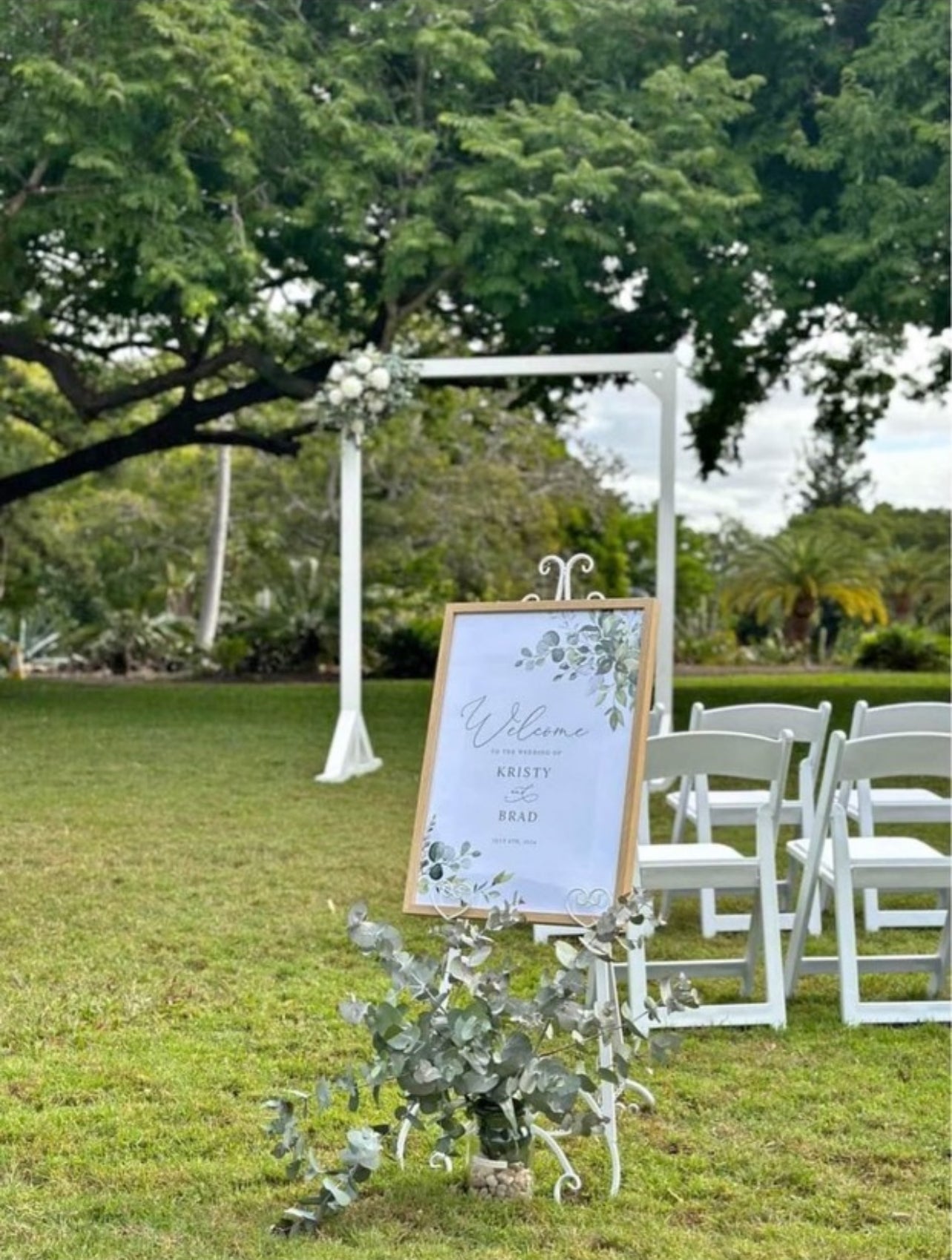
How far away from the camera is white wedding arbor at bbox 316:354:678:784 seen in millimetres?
7867

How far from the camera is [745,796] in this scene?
5125 mm

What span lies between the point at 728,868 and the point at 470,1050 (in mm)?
1447

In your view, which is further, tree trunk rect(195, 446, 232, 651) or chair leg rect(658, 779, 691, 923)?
tree trunk rect(195, 446, 232, 651)

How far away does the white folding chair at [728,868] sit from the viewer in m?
3.57

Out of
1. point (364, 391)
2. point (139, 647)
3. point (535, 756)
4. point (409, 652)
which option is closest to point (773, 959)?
point (535, 756)

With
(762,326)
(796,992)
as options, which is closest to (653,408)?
(762,326)

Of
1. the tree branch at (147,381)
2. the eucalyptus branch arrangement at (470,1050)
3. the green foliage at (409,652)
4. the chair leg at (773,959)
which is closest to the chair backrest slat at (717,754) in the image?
the chair leg at (773,959)

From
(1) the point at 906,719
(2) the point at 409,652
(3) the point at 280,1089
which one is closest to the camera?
(3) the point at 280,1089

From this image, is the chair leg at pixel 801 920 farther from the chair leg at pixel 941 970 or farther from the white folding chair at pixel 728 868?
the chair leg at pixel 941 970

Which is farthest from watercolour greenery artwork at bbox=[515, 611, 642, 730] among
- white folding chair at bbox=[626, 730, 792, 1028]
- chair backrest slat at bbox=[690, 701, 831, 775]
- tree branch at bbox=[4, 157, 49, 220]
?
tree branch at bbox=[4, 157, 49, 220]

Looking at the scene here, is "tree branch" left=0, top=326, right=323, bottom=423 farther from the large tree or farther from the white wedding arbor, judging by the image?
the white wedding arbor

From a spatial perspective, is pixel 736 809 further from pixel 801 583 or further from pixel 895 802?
pixel 801 583

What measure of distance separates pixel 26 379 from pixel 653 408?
261 inches

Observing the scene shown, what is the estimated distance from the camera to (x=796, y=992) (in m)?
3.93
